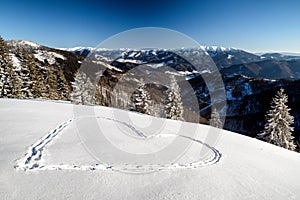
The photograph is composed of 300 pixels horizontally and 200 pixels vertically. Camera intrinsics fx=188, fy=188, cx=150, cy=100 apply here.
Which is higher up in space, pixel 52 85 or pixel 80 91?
pixel 52 85

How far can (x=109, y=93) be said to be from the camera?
127250 millimetres

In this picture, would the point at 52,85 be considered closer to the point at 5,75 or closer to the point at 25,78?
the point at 25,78

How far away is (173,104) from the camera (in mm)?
33594

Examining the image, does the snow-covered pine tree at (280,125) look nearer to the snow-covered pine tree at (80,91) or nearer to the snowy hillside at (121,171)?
the snowy hillside at (121,171)

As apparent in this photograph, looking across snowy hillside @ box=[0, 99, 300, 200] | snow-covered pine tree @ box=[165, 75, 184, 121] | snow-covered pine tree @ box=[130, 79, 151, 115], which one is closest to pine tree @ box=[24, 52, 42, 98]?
snow-covered pine tree @ box=[130, 79, 151, 115]

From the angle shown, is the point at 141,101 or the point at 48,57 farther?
the point at 48,57

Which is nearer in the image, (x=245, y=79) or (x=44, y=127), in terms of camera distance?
(x=44, y=127)

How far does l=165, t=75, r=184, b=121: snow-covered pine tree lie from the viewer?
33250mm

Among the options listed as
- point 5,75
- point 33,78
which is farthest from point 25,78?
point 5,75

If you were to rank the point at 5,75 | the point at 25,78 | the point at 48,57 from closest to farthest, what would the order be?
the point at 5,75, the point at 25,78, the point at 48,57

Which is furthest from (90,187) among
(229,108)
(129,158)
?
(229,108)

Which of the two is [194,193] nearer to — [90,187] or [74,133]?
[90,187]

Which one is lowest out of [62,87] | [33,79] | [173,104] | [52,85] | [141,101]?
[173,104]

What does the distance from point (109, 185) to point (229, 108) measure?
5914 inches
